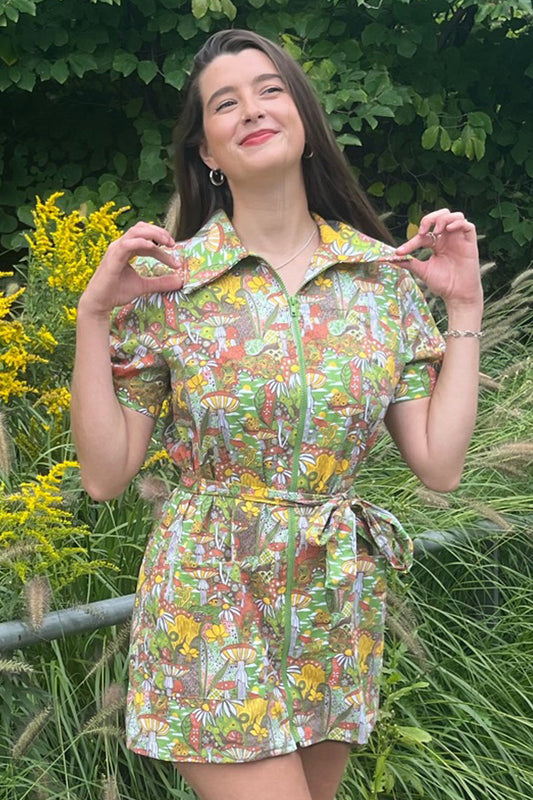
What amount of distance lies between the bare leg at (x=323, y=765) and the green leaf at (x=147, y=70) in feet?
10.9

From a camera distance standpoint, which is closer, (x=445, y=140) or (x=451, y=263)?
(x=451, y=263)

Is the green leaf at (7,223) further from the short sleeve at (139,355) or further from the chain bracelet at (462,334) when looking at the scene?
the chain bracelet at (462,334)

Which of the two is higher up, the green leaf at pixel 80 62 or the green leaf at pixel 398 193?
the green leaf at pixel 80 62

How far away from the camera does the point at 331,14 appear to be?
5.01 meters

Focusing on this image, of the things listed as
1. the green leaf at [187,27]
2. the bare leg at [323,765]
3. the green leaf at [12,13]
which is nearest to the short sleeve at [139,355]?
the bare leg at [323,765]

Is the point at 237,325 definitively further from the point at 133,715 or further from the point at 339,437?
the point at 133,715

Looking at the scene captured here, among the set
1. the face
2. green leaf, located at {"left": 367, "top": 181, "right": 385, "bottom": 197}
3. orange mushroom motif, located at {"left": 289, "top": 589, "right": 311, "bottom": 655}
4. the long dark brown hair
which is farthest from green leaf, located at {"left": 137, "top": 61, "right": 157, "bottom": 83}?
orange mushroom motif, located at {"left": 289, "top": 589, "right": 311, "bottom": 655}

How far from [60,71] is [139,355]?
9.95ft

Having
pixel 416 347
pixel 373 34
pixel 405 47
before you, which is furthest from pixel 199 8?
pixel 416 347

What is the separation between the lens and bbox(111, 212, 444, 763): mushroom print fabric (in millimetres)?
1927

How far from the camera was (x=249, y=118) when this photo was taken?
2.04 meters

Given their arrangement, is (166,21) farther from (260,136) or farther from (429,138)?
(260,136)

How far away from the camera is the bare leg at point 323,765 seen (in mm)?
2082

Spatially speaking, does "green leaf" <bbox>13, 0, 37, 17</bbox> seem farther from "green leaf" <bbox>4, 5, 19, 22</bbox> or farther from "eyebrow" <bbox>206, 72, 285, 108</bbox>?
"eyebrow" <bbox>206, 72, 285, 108</bbox>
